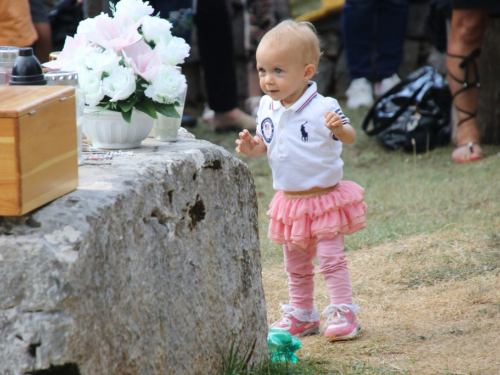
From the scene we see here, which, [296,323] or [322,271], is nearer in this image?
[322,271]

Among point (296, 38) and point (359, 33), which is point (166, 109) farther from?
point (359, 33)

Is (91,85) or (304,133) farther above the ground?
(91,85)

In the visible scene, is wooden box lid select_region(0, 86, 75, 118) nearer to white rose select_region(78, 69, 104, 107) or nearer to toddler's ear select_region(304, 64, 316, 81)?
white rose select_region(78, 69, 104, 107)

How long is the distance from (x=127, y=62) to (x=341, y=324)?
4.36 ft

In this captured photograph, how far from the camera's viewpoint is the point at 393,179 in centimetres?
519

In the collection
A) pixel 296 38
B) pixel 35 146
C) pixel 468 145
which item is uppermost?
pixel 296 38

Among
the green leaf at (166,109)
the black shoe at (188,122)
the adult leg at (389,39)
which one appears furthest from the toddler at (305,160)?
Result: the adult leg at (389,39)

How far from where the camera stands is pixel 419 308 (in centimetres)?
311

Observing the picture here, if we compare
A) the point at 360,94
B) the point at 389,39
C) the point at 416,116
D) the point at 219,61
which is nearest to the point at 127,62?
the point at 416,116

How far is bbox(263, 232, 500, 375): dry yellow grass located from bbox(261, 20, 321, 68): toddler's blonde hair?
111 cm

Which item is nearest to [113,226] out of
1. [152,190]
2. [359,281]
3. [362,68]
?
[152,190]

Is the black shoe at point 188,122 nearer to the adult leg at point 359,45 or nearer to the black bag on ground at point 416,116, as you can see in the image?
the adult leg at point 359,45

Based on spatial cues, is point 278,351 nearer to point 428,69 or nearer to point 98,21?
point 98,21

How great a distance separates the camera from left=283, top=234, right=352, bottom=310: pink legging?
9.12ft
